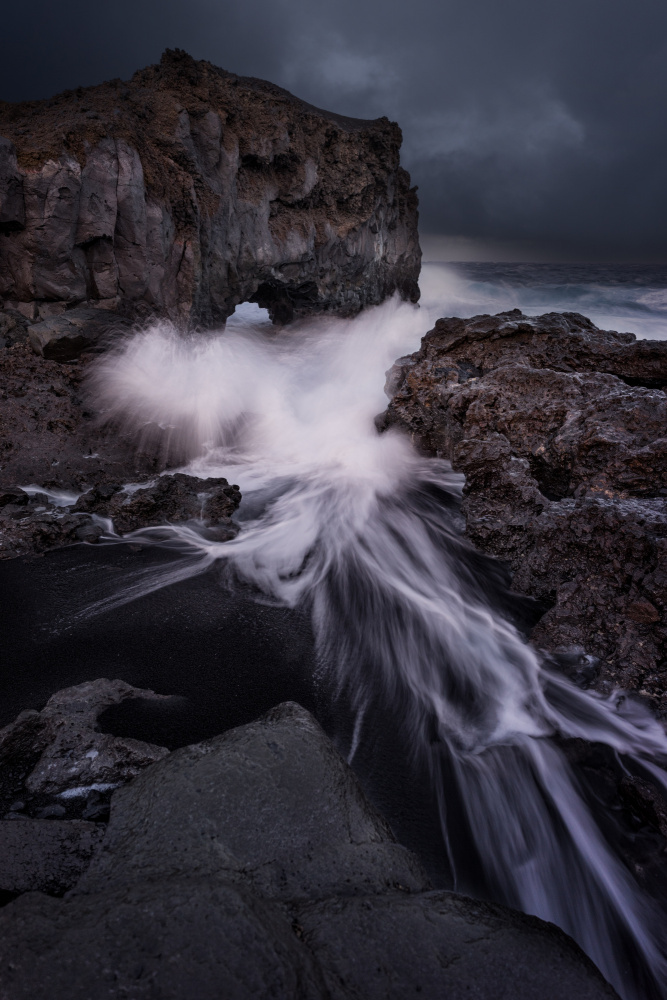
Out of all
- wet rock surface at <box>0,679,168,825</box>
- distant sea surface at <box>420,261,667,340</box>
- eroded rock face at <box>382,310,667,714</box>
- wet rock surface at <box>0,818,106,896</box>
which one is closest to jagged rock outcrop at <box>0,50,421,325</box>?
eroded rock face at <box>382,310,667,714</box>

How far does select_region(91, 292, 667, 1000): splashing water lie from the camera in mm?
2410

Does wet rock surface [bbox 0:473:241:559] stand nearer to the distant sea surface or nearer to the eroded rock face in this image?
the eroded rock face

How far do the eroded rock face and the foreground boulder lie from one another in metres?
2.44

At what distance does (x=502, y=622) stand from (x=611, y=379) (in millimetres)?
3310

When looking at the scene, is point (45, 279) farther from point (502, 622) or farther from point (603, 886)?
point (603, 886)

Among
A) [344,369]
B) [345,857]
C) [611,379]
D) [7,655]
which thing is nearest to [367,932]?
[345,857]

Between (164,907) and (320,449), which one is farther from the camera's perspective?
(320,449)

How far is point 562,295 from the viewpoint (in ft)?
133

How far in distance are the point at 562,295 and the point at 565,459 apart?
42.7 m

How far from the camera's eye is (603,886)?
2.37 metres

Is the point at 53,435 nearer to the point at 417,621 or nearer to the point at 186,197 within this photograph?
the point at 417,621

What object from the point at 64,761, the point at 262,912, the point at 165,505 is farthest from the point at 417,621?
the point at 165,505

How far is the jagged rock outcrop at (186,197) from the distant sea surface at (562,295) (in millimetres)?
15007

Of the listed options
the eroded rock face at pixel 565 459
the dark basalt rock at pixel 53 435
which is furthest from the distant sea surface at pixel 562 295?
the dark basalt rock at pixel 53 435
